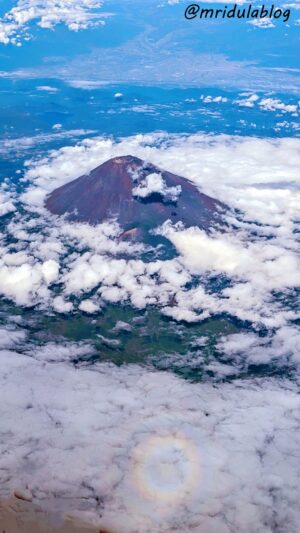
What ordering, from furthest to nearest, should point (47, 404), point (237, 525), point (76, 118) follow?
point (76, 118), point (47, 404), point (237, 525)

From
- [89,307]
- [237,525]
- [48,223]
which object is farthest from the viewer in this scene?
[48,223]

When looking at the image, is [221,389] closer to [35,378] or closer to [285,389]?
[285,389]

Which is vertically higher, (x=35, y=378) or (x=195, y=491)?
(x=195, y=491)

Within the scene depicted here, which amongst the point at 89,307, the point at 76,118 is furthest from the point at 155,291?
the point at 76,118

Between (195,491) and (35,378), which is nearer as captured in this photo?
(195,491)

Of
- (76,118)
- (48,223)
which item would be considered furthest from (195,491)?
(76,118)

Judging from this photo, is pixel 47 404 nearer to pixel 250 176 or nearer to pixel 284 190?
pixel 284 190
